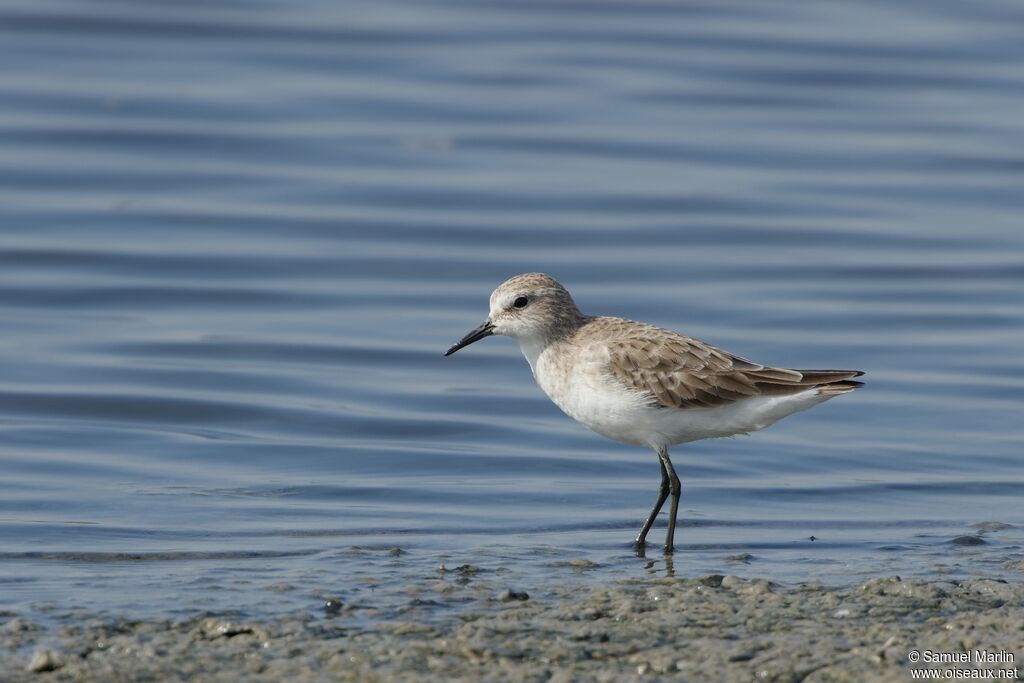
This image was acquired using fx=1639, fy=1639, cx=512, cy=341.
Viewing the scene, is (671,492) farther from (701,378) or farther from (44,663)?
(44,663)

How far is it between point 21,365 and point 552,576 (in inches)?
268

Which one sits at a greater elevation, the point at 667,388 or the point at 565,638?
the point at 667,388

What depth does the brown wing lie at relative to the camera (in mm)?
8484

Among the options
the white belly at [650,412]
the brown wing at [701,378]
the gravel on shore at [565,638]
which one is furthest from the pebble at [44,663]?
the brown wing at [701,378]

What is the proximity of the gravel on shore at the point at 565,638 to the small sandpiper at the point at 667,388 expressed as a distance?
1.50 metres

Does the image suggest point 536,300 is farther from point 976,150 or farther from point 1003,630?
point 976,150

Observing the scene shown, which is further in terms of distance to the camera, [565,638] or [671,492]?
[671,492]

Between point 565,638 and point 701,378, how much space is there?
256 cm

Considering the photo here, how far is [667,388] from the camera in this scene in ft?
27.8

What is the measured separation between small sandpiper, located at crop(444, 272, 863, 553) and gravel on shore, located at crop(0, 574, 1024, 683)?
1.50 metres

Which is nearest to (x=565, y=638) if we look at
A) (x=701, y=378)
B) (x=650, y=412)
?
(x=650, y=412)

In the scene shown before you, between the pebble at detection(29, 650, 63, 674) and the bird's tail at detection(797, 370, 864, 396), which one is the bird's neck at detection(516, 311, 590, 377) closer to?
the bird's tail at detection(797, 370, 864, 396)

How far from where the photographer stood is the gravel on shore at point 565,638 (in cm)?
587

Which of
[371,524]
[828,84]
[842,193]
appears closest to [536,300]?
[371,524]
